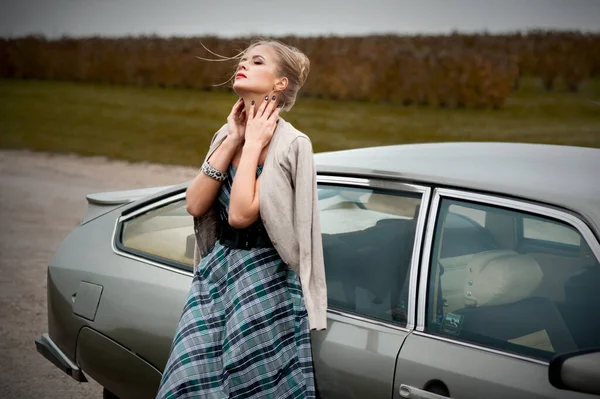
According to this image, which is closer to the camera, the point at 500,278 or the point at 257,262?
the point at 500,278

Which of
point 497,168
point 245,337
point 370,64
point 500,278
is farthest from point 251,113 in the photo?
point 370,64

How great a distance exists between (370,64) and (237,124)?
2464 centimetres

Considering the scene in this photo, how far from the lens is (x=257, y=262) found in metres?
2.65

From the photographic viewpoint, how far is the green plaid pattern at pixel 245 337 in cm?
260

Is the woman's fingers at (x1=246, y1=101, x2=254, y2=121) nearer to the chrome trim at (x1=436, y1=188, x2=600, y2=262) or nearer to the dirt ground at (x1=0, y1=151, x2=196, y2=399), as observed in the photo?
the chrome trim at (x1=436, y1=188, x2=600, y2=262)

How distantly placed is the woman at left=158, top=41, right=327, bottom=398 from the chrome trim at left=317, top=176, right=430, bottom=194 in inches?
13.1

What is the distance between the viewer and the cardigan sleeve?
2551mm

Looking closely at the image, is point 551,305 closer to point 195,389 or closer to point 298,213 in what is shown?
point 298,213

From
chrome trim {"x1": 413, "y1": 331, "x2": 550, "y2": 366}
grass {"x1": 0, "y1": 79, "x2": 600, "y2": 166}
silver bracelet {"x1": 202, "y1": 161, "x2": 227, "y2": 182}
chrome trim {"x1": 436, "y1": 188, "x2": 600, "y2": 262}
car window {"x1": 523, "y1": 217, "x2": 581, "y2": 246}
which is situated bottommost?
grass {"x1": 0, "y1": 79, "x2": 600, "y2": 166}

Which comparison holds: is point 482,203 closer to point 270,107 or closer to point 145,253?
point 270,107

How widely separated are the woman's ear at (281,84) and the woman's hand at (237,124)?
14 cm

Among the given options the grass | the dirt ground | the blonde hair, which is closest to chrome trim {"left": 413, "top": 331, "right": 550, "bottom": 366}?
the blonde hair

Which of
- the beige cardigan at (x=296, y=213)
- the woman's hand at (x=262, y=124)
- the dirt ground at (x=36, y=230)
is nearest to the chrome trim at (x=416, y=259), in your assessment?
the beige cardigan at (x=296, y=213)

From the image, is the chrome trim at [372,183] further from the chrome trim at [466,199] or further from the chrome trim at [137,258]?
the chrome trim at [137,258]
